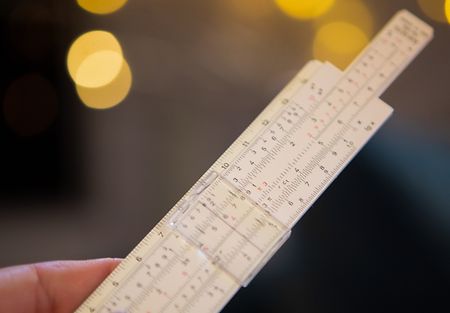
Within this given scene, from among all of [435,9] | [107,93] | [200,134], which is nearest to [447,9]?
[435,9]

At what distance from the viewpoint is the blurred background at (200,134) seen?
101cm

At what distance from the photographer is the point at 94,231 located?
1071 mm

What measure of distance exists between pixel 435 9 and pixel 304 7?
0.27 metres

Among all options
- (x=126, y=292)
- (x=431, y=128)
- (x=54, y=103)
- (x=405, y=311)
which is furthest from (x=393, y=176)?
(x=54, y=103)

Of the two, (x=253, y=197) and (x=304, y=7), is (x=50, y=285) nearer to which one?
(x=253, y=197)

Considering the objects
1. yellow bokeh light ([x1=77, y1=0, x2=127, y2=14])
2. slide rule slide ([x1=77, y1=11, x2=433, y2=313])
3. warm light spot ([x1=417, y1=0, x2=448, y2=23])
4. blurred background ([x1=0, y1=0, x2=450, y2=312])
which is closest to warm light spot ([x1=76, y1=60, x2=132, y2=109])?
blurred background ([x1=0, y1=0, x2=450, y2=312])

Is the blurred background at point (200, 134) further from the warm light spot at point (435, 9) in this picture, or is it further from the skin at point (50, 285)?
the skin at point (50, 285)

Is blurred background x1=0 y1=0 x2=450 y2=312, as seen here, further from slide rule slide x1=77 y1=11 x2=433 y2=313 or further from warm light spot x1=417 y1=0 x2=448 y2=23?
slide rule slide x1=77 y1=11 x2=433 y2=313

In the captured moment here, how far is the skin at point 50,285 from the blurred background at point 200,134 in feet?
0.53

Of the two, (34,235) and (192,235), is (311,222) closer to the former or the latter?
(192,235)

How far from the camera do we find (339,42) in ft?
3.81

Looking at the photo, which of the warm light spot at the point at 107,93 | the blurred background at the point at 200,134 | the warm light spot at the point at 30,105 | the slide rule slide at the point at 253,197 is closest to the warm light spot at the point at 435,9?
the blurred background at the point at 200,134

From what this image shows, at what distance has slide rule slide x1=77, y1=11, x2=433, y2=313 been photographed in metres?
0.81

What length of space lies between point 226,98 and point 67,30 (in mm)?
368
